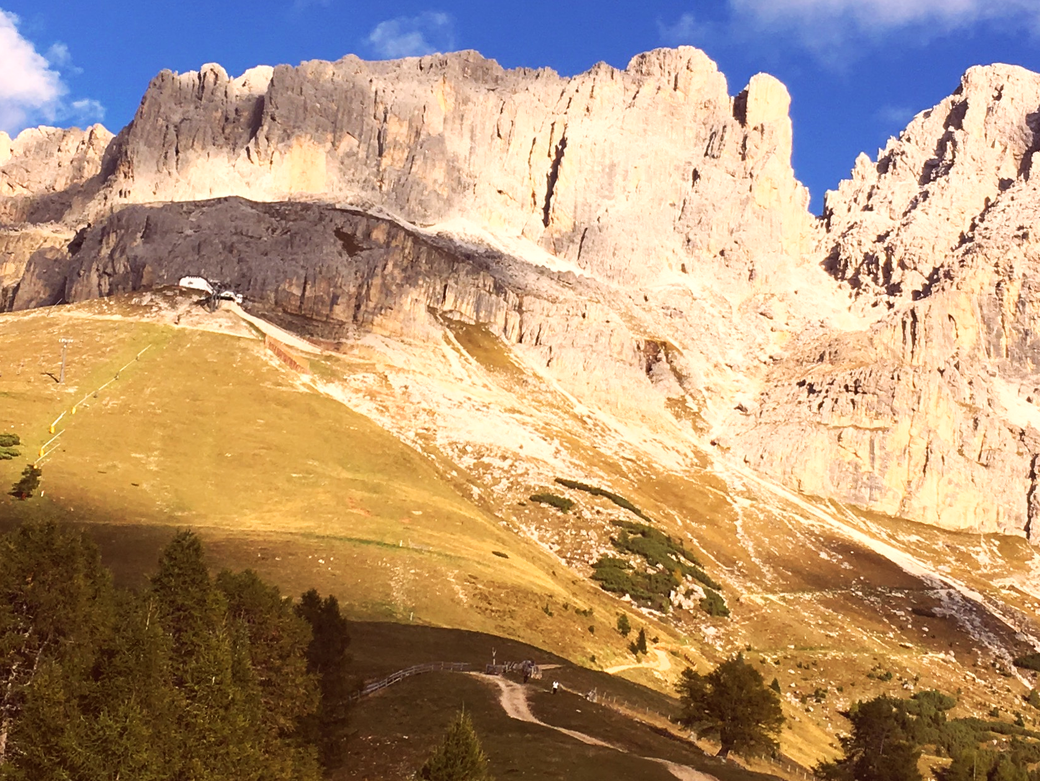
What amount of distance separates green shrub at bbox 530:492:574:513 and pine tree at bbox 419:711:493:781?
76515mm

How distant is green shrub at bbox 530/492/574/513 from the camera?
9656 centimetres

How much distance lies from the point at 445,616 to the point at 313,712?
87.0 ft

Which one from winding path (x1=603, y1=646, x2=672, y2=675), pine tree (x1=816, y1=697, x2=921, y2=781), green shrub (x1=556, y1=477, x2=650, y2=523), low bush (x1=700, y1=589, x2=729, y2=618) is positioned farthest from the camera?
green shrub (x1=556, y1=477, x2=650, y2=523)

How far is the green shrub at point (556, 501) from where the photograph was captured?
317ft

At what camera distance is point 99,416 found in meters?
87.9

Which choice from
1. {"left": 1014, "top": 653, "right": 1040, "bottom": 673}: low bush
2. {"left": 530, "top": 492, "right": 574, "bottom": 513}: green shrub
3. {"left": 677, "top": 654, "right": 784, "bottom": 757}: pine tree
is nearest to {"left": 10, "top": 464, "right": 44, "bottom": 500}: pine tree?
{"left": 677, "top": 654, "right": 784, "bottom": 757}: pine tree

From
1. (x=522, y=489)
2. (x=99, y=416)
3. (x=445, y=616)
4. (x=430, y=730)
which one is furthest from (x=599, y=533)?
(x=430, y=730)

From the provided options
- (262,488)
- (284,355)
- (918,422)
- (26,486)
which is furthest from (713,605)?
(918,422)

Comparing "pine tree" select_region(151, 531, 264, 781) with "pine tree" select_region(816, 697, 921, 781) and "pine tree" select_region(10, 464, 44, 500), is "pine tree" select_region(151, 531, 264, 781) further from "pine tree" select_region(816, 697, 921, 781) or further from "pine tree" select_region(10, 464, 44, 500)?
"pine tree" select_region(10, 464, 44, 500)

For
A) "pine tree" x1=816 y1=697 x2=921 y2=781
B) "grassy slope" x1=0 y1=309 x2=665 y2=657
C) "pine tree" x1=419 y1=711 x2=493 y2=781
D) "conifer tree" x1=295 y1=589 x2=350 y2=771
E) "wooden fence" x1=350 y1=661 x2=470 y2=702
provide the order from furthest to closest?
"grassy slope" x1=0 y1=309 x2=665 y2=657, "pine tree" x1=816 y1=697 x2=921 y2=781, "wooden fence" x1=350 y1=661 x2=470 y2=702, "conifer tree" x1=295 y1=589 x2=350 y2=771, "pine tree" x1=419 y1=711 x2=493 y2=781

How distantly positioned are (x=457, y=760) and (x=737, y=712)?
25.0 m

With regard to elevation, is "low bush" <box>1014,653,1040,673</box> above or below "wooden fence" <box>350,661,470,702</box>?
above

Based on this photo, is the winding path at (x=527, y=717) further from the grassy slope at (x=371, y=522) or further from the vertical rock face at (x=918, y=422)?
the vertical rock face at (x=918, y=422)

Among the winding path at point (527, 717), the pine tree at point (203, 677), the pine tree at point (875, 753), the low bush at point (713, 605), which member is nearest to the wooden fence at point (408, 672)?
the winding path at point (527, 717)
